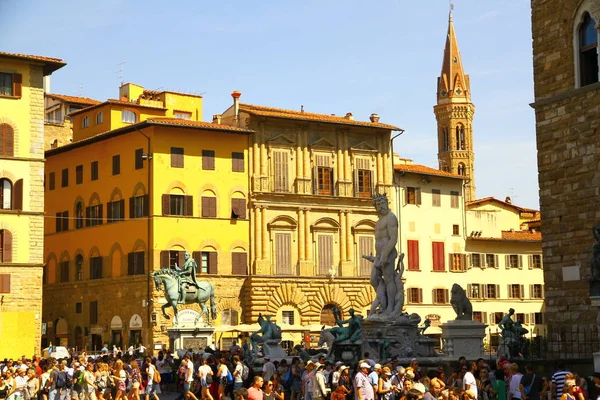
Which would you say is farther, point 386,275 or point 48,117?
point 48,117

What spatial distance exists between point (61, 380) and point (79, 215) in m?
29.5

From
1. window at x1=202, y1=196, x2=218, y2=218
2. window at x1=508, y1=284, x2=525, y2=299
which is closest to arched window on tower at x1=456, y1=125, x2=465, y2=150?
window at x1=508, y1=284, x2=525, y2=299

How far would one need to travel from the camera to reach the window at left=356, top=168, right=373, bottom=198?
52.9 m

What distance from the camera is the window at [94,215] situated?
164ft

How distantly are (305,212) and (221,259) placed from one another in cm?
491

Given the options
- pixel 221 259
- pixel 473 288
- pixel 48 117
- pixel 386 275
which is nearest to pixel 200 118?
pixel 48 117

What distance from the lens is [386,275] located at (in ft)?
78.5

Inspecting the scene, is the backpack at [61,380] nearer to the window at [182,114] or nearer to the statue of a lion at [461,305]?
the statue of a lion at [461,305]

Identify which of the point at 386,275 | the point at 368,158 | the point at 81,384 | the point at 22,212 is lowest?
the point at 81,384

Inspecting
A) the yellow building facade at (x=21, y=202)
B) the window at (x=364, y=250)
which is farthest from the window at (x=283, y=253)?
the yellow building facade at (x=21, y=202)

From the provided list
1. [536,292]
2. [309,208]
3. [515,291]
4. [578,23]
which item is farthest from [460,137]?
[578,23]

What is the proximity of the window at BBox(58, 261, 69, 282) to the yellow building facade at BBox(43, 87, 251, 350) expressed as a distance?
86 mm

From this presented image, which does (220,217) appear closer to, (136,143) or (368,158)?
(136,143)

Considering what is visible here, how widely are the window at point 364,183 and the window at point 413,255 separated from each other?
3306 mm
